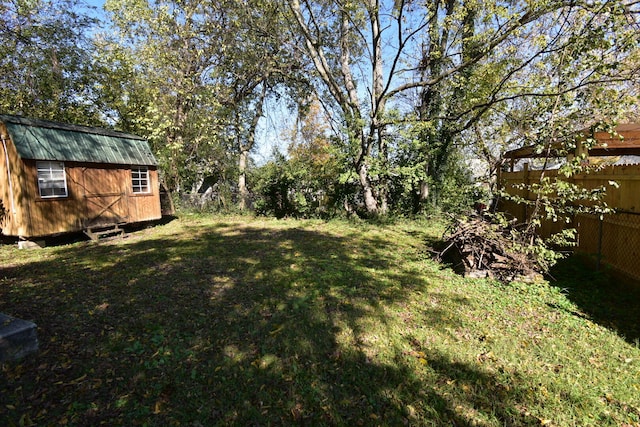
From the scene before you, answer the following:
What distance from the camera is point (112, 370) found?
2947 millimetres

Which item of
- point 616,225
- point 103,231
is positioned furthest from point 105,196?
point 616,225

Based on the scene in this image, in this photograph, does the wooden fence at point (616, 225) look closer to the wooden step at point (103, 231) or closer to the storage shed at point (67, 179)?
the wooden step at point (103, 231)

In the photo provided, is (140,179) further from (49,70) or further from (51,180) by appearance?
(49,70)

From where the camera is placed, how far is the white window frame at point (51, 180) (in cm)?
827

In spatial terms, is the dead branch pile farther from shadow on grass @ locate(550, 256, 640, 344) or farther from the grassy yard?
shadow on grass @ locate(550, 256, 640, 344)

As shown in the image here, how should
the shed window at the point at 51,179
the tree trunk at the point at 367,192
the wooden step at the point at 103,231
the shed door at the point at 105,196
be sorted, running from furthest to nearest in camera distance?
the tree trunk at the point at 367,192 → the shed door at the point at 105,196 → the wooden step at the point at 103,231 → the shed window at the point at 51,179

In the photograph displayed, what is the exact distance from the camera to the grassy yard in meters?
2.50

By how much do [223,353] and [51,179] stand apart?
27.9 ft

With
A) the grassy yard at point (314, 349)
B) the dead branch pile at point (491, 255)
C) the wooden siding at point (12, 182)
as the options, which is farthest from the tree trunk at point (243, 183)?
the dead branch pile at point (491, 255)

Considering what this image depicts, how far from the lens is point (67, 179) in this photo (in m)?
8.83

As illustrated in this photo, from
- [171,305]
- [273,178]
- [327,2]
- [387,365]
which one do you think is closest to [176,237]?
[273,178]

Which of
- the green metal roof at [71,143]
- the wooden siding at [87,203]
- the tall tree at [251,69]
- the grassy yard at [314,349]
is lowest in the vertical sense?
the grassy yard at [314,349]

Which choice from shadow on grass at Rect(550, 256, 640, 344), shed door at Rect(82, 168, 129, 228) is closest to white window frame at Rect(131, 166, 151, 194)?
shed door at Rect(82, 168, 129, 228)

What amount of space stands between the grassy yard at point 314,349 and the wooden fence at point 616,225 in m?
0.47
